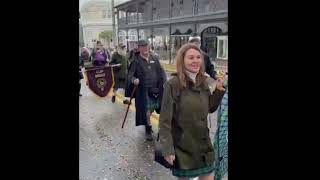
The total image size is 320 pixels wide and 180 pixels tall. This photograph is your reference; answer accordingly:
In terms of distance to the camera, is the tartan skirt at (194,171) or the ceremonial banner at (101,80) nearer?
→ the tartan skirt at (194,171)

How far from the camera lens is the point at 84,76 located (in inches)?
65.0

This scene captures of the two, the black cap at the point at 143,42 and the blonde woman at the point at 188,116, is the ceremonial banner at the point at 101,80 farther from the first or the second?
the blonde woman at the point at 188,116

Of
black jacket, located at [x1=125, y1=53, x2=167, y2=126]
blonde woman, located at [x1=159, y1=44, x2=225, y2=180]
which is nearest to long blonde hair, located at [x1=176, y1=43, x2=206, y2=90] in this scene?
blonde woman, located at [x1=159, y1=44, x2=225, y2=180]

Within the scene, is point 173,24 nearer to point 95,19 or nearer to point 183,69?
point 183,69

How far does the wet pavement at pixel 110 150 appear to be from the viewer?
1.54 m

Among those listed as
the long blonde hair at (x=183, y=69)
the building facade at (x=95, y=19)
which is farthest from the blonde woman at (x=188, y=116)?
the building facade at (x=95, y=19)

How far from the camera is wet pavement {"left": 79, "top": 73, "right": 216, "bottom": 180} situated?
1537 mm

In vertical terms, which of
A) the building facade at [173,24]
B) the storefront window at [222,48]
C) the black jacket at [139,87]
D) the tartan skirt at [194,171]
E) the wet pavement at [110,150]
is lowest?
the tartan skirt at [194,171]

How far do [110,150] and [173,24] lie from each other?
21.7 inches

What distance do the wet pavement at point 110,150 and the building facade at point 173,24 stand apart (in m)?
0.29

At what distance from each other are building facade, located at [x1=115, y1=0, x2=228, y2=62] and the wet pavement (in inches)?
11.3
